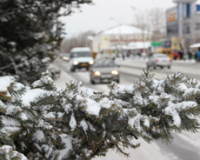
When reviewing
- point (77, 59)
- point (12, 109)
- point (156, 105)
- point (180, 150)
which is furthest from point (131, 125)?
point (77, 59)

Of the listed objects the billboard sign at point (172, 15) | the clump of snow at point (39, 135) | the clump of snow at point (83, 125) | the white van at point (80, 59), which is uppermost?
the billboard sign at point (172, 15)

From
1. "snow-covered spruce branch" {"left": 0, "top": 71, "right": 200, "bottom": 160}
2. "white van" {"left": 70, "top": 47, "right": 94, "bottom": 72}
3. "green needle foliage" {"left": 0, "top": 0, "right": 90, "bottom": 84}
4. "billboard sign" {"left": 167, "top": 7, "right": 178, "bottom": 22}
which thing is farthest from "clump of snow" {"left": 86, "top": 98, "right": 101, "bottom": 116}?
"billboard sign" {"left": 167, "top": 7, "right": 178, "bottom": 22}

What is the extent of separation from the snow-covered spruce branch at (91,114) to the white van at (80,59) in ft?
83.5

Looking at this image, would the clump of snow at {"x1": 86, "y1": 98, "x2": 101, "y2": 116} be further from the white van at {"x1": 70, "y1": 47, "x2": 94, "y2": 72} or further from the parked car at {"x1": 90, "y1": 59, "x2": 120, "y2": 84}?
the white van at {"x1": 70, "y1": 47, "x2": 94, "y2": 72}

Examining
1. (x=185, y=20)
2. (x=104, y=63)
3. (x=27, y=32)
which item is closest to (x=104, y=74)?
(x=104, y=63)

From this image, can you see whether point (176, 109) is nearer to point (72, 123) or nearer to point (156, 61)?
point (72, 123)

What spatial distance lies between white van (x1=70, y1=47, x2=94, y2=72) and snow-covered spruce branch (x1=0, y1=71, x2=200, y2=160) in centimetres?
2544

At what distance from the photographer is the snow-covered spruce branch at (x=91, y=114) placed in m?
1.96

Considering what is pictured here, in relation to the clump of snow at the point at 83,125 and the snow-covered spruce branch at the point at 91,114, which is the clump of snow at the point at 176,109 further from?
the clump of snow at the point at 83,125

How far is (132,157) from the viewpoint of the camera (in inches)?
161

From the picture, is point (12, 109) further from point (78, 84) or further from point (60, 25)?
point (60, 25)

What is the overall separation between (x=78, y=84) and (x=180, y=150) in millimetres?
2838

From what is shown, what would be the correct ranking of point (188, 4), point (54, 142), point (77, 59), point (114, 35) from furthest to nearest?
point (114, 35)
point (188, 4)
point (77, 59)
point (54, 142)

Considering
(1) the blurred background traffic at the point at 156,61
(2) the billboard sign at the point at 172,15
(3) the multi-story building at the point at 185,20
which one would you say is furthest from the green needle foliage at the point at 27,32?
(2) the billboard sign at the point at 172,15
